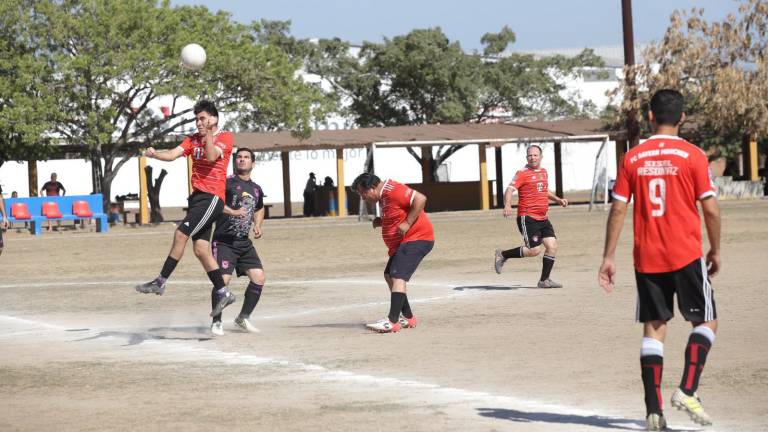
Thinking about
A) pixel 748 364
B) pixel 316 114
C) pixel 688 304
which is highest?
pixel 316 114

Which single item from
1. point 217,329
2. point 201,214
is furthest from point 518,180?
point 201,214

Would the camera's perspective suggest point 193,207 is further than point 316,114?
No

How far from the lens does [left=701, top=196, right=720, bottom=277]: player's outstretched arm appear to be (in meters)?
7.22

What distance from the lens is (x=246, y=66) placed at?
143 feet

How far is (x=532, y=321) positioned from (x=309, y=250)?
48.6 feet

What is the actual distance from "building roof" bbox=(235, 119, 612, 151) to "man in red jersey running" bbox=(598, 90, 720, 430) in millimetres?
38845

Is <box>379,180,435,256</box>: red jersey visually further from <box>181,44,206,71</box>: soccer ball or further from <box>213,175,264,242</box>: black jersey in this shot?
<box>181,44,206,71</box>: soccer ball

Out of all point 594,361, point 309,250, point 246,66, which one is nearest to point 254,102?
point 246,66

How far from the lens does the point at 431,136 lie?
1991 inches

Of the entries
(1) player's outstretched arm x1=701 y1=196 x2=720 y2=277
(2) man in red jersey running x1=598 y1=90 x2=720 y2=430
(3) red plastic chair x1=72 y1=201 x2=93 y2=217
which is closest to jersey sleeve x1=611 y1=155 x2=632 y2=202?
(2) man in red jersey running x1=598 y1=90 x2=720 y2=430

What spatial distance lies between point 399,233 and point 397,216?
0.70ft

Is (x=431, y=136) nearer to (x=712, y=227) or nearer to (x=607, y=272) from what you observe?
(x=607, y=272)

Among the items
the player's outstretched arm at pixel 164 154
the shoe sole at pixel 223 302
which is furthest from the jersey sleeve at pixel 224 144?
the shoe sole at pixel 223 302

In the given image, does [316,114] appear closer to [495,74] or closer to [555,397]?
[495,74]
